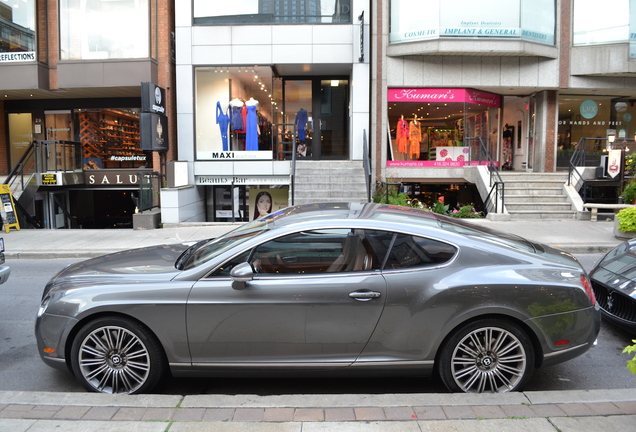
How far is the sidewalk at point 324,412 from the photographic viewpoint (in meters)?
3.39

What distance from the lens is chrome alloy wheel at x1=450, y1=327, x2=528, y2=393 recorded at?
4129 mm

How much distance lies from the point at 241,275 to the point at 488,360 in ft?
6.71

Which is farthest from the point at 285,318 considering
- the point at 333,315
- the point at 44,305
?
the point at 44,305

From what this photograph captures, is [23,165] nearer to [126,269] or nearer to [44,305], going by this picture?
[44,305]

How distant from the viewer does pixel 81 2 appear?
1777 centimetres

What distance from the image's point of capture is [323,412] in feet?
11.8

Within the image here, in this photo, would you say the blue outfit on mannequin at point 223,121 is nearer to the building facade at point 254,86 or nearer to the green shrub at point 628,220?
the building facade at point 254,86

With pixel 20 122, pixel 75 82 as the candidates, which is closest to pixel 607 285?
pixel 75 82

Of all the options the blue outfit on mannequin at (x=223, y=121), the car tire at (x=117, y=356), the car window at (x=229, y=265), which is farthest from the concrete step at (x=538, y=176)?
the car tire at (x=117, y=356)

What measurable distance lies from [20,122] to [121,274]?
20.3 m

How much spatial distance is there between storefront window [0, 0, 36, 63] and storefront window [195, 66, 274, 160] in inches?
226

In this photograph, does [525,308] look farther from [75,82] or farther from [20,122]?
[20,122]

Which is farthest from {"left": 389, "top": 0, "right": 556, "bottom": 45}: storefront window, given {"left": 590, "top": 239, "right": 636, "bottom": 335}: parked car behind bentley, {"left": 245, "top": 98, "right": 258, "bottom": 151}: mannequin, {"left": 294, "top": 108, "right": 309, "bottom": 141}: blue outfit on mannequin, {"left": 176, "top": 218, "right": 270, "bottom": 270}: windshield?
{"left": 176, "top": 218, "right": 270, "bottom": 270}: windshield

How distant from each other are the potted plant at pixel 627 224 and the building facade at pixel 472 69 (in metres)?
6.85
